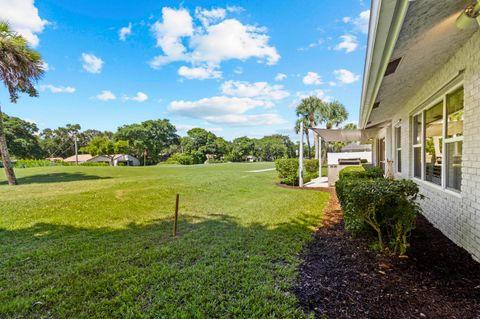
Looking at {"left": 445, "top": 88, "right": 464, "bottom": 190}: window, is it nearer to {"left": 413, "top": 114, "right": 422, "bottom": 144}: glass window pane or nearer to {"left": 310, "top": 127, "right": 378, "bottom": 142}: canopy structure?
{"left": 413, "top": 114, "right": 422, "bottom": 144}: glass window pane

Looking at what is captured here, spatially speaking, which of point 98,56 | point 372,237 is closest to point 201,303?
point 372,237

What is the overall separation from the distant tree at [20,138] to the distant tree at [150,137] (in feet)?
42.3

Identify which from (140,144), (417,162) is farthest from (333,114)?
(140,144)

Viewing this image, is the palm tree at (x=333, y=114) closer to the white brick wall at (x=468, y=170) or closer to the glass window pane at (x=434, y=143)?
the glass window pane at (x=434, y=143)

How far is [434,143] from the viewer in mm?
4820

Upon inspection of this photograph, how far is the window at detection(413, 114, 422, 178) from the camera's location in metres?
5.78

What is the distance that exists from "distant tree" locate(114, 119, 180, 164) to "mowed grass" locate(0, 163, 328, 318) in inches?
1710

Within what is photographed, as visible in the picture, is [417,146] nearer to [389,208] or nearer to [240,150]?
[389,208]

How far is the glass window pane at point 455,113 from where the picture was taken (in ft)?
11.6

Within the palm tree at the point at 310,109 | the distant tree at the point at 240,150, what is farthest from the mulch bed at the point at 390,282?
the distant tree at the point at 240,150

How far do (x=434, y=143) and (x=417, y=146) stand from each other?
1.29 metres

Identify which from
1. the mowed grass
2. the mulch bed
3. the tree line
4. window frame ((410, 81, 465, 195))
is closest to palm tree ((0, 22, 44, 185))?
the mowed grass

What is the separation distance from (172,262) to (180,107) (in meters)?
43.0

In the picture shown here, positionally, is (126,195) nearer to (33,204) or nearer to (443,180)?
(33,204)
